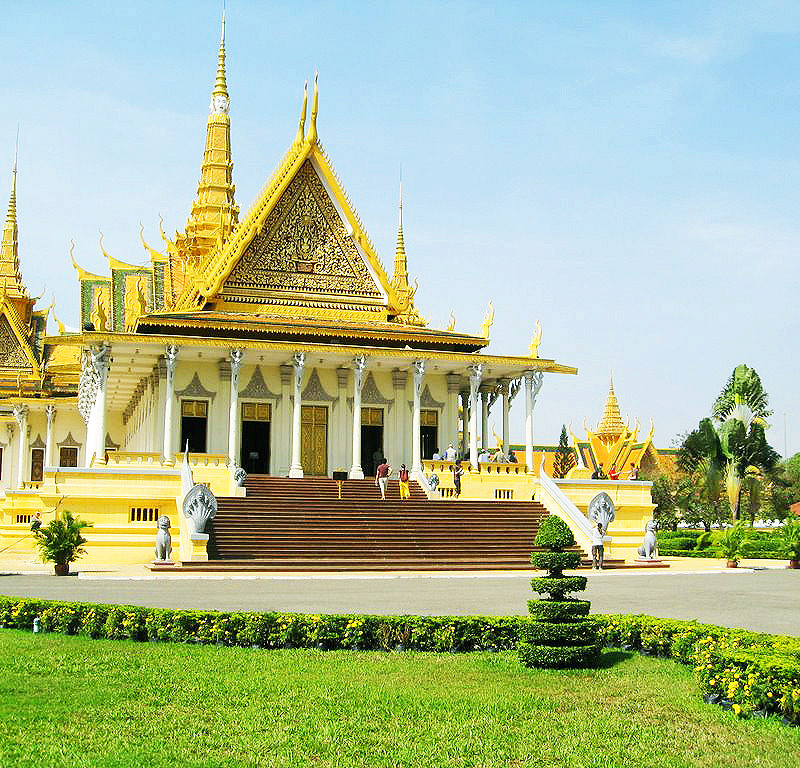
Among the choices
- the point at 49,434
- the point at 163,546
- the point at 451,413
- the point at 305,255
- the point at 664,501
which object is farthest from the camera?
the point at 664,501

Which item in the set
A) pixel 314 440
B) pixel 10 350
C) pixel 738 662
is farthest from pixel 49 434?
pixel 738 662

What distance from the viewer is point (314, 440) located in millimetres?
34562

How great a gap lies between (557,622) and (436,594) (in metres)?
7.02

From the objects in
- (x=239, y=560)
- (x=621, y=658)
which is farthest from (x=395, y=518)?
(x=621, y=658)

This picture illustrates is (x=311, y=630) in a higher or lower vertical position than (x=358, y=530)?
lower

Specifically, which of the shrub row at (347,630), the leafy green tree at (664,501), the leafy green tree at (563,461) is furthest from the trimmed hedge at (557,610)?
the leafy green tree at (664,501)

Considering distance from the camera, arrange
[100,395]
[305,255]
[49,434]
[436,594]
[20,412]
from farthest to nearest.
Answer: [49,434]
[20,412]
[305,255]
[100,395]
[436,594]

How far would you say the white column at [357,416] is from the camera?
31594 millimetres

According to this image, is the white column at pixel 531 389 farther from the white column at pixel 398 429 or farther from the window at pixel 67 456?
the window at pixel 67 456

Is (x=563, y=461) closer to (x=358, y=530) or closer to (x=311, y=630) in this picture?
(x=358, y=530)

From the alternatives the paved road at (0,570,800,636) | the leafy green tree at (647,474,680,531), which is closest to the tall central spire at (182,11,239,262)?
the paved road at (0,570,800,636)

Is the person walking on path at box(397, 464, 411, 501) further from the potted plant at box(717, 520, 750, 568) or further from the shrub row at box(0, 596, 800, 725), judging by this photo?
the shrub row at box(0, 596, 800, 725)

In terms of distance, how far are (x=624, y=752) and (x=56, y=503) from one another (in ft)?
72.0

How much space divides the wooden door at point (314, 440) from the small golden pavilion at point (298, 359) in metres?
0.04
